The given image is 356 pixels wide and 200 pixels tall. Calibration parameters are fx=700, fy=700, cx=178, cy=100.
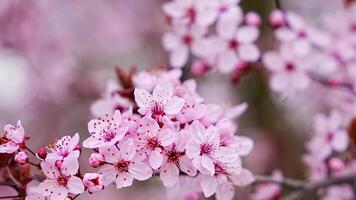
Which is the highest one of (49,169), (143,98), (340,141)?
(143,98)

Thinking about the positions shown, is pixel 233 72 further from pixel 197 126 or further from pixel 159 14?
pixel 159 14

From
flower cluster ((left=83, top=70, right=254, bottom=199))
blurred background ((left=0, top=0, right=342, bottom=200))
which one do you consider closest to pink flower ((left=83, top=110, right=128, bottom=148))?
flower cluster ((left=83, top=70, right=254, bottom=199))

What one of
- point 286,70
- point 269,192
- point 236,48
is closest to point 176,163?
point 269,192

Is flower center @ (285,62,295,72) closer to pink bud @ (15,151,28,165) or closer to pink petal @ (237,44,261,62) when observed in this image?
pink petal @ (237,44,261,62)

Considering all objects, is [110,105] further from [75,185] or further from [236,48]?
[236,48]

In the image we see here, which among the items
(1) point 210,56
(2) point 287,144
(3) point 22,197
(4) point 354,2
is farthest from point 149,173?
(2) point 287,144

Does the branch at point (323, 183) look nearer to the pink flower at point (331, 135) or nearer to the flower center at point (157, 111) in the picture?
the pink flower at point (331, 135)

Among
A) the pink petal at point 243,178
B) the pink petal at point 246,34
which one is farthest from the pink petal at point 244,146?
the pink petal at point 246,34
